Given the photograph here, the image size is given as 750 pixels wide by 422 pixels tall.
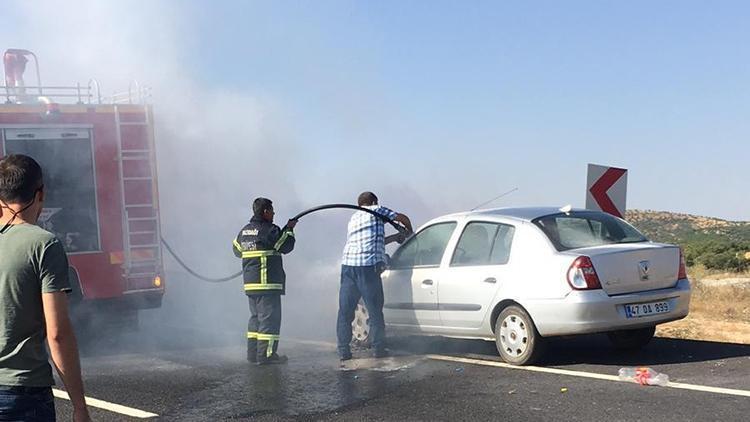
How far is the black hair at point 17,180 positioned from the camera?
323 centimetres

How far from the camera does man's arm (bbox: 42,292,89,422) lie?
312 cm

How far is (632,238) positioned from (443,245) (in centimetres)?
190

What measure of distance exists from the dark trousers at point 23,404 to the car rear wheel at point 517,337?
4.90 meters

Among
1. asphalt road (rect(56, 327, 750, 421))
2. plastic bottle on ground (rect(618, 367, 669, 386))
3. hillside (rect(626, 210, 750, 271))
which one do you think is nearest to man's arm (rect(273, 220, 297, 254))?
asphalt road (rect(56, 327, 750, 421))

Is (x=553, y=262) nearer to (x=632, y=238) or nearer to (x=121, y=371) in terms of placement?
(x=632, y=238)

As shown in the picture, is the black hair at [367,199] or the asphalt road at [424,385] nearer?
the asphalt road at [424,385]

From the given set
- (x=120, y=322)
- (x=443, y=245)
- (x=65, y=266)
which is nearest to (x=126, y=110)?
(x=120, y=322)

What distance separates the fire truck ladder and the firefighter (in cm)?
208

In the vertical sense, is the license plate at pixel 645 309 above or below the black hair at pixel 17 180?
below

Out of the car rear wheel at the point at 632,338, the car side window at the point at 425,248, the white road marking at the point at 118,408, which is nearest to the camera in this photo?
the white road marking at the point at 118,408

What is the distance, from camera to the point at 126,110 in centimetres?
998

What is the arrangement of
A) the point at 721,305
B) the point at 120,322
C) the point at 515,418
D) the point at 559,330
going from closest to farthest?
the point at 515,418, the point at 559,330, the point at 120,322, the point at 721,305

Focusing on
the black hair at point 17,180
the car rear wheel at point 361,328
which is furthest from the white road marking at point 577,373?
the black hair at point 17,180

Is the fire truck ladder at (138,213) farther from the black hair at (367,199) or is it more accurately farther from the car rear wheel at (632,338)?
the car rear wheel at (632,338)
